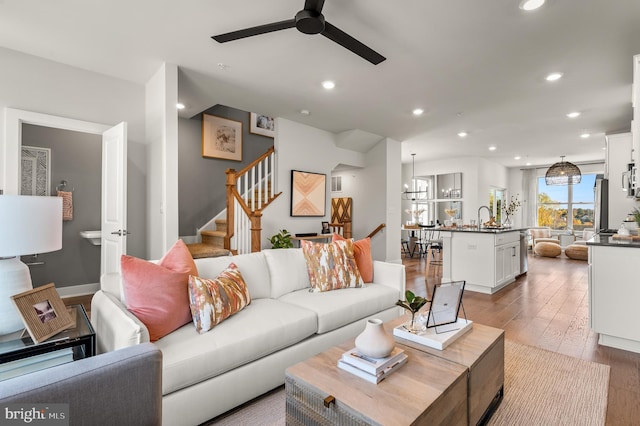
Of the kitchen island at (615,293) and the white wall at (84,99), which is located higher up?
the white wall at (84,99)

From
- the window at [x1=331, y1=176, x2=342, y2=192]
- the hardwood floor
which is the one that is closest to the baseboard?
the hardwood floor

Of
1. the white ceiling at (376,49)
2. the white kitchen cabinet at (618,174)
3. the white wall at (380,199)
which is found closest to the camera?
the white ceiling at (376,49)

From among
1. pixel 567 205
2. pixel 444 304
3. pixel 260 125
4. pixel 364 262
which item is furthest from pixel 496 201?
pixel 444 304

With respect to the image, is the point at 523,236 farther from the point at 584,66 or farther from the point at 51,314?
the point at 51,314

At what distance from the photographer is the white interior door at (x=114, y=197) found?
11.3 feet

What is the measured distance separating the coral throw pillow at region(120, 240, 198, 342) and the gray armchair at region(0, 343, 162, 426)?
2.31ft

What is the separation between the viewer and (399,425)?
3.52 ft

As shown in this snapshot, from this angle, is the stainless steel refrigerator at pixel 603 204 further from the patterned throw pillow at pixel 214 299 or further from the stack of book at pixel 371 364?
the patterned throw pillow at pixel 214 299

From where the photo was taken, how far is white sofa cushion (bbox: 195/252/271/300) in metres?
2.38

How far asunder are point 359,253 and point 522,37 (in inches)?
98.4

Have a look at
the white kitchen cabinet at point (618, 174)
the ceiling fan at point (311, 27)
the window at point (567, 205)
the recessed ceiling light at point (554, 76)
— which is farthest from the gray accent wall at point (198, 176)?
the window at point (567, 205)

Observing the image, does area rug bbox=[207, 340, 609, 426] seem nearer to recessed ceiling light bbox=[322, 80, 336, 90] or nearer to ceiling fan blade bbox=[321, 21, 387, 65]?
ceiling fan blade bbox=[321, 21, 387, 65]

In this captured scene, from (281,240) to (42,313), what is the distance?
12.1 feet

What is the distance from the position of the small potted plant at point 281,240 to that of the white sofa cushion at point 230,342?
9.19 feet
